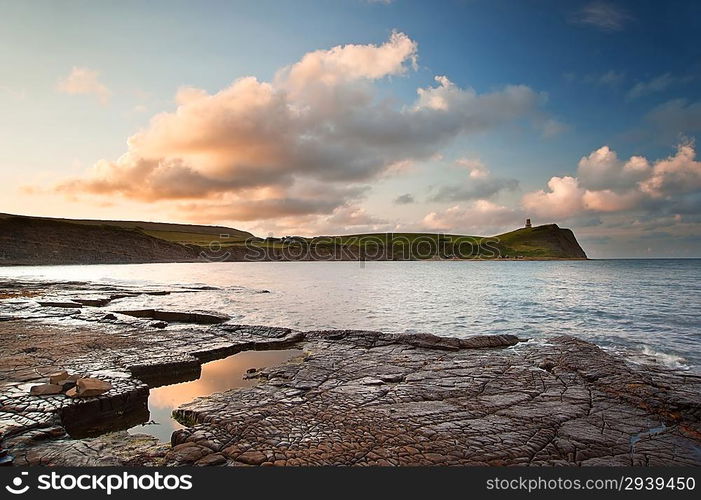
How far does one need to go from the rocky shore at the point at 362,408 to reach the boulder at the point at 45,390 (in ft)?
0.70

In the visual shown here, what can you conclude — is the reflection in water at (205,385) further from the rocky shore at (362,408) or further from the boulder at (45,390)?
the boulder at (45,390)

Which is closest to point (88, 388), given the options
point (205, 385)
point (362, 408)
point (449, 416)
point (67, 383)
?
point (67, 383)

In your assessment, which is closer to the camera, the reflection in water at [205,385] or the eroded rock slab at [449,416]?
the eroded rock slab at [449,416]

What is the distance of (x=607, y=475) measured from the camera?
686 cm

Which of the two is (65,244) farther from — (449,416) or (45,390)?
(449,416)

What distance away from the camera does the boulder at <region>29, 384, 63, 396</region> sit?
36.4ft

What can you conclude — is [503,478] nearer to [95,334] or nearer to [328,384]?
[328,384]

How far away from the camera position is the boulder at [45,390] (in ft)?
36.4

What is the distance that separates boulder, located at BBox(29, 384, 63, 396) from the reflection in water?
2350mm

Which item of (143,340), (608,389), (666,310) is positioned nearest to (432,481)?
(608,389)

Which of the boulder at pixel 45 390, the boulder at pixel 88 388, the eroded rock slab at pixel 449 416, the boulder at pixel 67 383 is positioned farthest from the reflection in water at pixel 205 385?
the boulder at pixel 45 390

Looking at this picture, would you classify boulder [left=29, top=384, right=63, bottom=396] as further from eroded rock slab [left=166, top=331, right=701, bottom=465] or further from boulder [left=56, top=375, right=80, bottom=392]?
eroded rock slab [left=166, top=331, right=701, bottom=465]

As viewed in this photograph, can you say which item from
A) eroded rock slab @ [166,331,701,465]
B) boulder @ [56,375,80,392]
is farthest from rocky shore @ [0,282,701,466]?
boulder @ [56,375,80,392]

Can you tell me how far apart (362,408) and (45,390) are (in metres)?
8.50
